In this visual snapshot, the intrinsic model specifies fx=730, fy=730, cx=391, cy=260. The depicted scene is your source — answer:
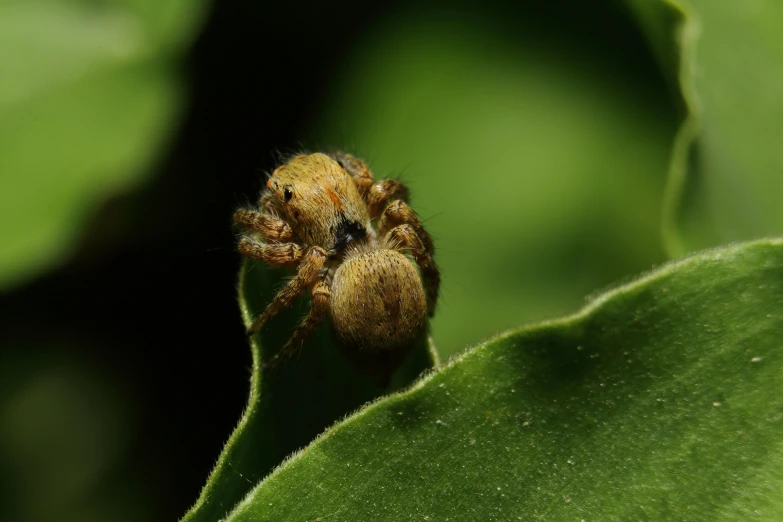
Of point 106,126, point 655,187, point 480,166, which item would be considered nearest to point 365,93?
point 480,166

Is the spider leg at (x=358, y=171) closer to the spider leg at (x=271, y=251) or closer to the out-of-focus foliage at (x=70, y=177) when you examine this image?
the spider leg at (x=271, y=251)

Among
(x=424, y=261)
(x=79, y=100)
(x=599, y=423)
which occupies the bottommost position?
(x=599, y=423)

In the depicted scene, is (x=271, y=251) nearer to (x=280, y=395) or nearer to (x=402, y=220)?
(x=402, y=220)

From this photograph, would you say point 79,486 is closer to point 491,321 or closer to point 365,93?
point 491,321

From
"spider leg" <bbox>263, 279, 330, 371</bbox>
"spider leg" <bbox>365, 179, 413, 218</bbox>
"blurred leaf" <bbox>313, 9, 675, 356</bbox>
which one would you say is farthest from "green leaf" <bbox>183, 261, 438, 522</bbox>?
"blurred leaf" <bbox>313, 9, 675, 356</bbox>

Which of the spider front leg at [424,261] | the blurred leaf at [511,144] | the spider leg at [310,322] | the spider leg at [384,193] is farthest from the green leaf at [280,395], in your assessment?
the blurred leaf at [511,144]

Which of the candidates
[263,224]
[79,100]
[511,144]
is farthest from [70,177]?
[511,144]
